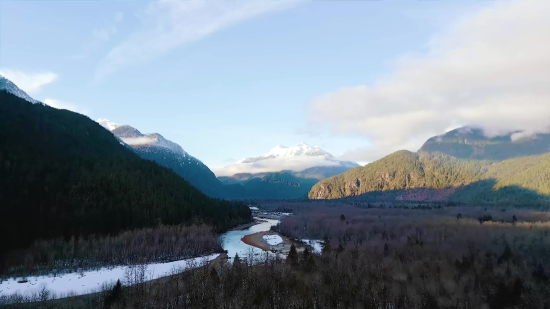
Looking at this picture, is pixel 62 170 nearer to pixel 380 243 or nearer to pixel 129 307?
pixel 129 307

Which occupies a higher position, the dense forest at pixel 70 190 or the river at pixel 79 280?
the dense forest at pixel 70 190

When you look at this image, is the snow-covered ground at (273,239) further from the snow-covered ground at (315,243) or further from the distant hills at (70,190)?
the distant hills at (70,190)

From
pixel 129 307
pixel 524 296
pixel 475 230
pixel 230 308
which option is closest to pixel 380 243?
pixel 475 230

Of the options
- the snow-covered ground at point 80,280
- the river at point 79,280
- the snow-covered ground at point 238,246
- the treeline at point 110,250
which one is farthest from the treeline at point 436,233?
the snow-covered ground at point 80,280

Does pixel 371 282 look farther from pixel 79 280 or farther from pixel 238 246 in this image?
pixel 238 246

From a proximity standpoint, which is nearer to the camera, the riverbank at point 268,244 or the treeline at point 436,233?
the treeline at point 436,233

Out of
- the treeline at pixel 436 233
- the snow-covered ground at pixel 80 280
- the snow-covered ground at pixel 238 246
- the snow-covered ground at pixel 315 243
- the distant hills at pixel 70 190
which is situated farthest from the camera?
the snow-covered ground at pixel 315 243
